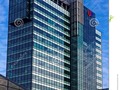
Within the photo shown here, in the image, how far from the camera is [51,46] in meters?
35.6

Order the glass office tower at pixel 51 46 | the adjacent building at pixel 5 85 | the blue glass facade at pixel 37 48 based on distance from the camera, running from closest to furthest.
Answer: the adjacent building at pixel 5 85 < the blue glass facade at pixel 37 48 < the glass office tower at pixel 51 46

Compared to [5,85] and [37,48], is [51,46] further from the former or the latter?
[5,85]

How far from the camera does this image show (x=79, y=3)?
3922 centimetres

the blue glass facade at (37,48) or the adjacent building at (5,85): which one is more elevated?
the blue glass facade at (37,48)

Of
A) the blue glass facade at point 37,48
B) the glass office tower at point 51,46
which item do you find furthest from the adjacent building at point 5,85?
the blue glass facade at point 37,48

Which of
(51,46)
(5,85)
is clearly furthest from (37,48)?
(5,85)

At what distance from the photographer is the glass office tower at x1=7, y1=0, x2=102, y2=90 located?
32.9 metres

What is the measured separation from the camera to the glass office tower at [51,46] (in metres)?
32.9

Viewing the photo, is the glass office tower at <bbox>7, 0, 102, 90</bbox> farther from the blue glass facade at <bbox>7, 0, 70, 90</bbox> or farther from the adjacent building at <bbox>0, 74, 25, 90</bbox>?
the adjacent building at <bbox>0, 74, 25, 90</bbox>

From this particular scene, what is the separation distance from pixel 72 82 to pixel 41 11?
811cm

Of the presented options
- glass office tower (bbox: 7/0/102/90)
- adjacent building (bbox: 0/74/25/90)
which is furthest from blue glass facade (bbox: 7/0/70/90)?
adjacent building (bbox: 0/74/25/90)

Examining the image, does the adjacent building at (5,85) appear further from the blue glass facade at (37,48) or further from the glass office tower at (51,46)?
the blue glass facade at (37,48)

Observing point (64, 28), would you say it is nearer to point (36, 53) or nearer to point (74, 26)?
point (74, 26)
